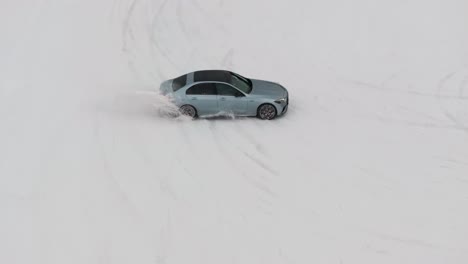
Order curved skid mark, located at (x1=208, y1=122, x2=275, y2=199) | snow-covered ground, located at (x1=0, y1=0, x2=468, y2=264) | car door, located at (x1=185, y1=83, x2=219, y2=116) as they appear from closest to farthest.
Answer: snow-covered ground, located at (x1=0, y1=0, x2=468, y2=264) < curved skid mark, located at (x1=208, y1=122, x2=275, y2=199) < car door, located at (x1=185, y1=83, x2=219, y2=116)

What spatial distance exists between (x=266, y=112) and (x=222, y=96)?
4.72 feet

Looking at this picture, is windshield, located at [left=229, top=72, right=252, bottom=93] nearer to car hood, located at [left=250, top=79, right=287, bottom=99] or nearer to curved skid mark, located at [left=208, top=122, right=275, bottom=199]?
car hood, located at [left=250, top=79, right=287, bottom=99]

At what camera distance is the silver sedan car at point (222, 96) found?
46.4 feet

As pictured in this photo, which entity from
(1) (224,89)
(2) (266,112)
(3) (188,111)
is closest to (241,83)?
(1) (224,89)

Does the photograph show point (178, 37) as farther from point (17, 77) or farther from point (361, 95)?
point (361, 95)

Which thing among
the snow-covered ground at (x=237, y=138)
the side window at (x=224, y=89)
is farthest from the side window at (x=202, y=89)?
the snow-covered ground at (x=237, y=138)

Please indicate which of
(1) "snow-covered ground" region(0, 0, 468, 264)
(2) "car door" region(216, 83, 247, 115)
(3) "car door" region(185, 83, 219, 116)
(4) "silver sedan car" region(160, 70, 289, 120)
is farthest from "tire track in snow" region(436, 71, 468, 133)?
(3) "car door" region(185, 83, 219, 116)

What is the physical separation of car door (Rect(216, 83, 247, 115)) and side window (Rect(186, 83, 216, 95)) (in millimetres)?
162

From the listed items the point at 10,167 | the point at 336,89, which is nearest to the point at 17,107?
the point at 10,167

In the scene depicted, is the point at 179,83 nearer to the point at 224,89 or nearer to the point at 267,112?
the point at 224,89

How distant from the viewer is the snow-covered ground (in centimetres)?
1081

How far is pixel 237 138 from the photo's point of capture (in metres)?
13.8

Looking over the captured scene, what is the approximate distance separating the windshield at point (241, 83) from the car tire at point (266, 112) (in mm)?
657

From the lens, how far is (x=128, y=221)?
36.4 ft
